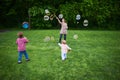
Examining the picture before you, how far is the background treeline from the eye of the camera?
3381 centimetres

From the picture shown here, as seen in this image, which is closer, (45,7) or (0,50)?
(0,50)

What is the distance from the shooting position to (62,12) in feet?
111

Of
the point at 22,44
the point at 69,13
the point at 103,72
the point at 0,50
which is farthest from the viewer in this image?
the point at 69,13

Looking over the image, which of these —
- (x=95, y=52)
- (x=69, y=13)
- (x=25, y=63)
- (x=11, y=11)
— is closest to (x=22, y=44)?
(x=25, y=63)

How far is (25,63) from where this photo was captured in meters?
13.5

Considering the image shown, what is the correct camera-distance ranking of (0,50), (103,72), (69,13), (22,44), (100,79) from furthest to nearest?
(69,13), (0,50), (22,44), (103,72), (100,79)

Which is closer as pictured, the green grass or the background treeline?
the green grass

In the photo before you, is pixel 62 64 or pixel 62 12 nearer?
pixel 62 64

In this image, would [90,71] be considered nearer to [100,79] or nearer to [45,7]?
[100,79]

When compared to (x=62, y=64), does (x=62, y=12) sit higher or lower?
lower

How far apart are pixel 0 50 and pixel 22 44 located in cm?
430

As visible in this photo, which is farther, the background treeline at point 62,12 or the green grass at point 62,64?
the background treeline at point 62,12

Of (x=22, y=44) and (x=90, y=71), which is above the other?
(x=22, y=44)

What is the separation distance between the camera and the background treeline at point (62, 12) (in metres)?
33.8
